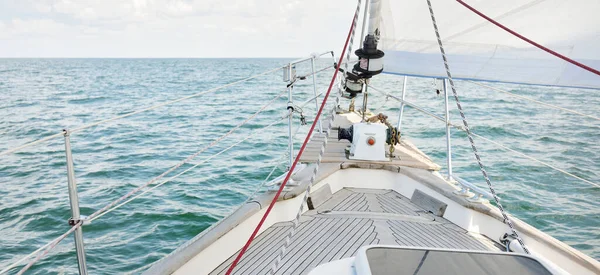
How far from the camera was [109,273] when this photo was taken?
15.4ft

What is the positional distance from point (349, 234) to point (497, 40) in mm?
1803

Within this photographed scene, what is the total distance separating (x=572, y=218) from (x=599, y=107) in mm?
11645

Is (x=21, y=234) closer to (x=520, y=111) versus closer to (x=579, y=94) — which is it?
(x=520, y=111)

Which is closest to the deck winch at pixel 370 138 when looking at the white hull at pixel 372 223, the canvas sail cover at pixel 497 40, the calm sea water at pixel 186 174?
the white hull at pixel 372 223

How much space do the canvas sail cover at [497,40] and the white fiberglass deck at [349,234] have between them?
3.91 ft

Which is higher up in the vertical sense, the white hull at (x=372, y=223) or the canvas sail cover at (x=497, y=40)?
the canvas sail cover at (x=497, y=40)

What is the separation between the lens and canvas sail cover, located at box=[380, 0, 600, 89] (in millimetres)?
2826

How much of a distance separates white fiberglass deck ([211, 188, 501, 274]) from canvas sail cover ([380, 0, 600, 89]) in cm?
119

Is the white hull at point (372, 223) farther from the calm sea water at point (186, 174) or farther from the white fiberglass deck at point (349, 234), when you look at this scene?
the calm sea water at point (186, 174)

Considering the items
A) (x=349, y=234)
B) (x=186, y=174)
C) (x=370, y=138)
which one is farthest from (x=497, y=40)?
(x=186, y=174)

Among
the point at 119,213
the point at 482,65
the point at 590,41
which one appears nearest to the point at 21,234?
the point at 119,213

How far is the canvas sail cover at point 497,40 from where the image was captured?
283 cm

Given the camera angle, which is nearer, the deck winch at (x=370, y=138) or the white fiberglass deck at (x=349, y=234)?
the white fiberglass deck at (x=349, y=234)

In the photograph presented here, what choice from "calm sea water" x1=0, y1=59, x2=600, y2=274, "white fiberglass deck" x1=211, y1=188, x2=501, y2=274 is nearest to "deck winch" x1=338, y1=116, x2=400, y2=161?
"white fiberglass deck" x1=211, y1=188, x2=501, y2=274
